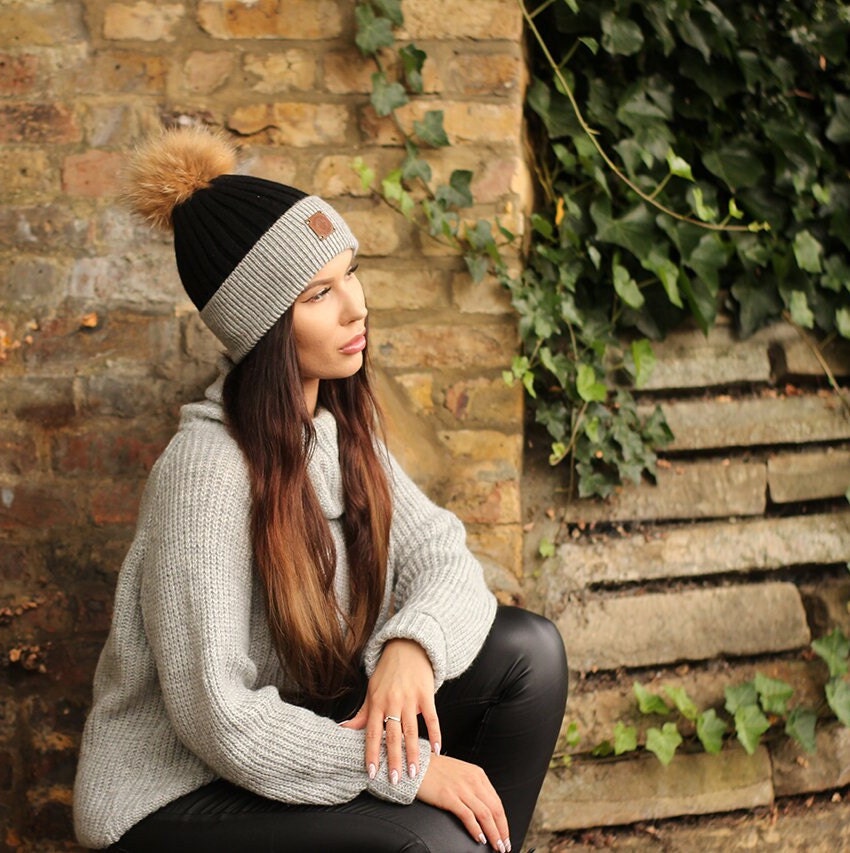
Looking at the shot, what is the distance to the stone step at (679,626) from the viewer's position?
2.59 metres

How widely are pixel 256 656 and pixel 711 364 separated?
154 cm

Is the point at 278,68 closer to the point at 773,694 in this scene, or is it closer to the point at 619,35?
the point at 619,35

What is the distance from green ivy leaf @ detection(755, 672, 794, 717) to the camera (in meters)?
2.55

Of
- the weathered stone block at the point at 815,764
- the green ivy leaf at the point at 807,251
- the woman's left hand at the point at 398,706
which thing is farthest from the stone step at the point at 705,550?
the woman's left hand at the point at 398,706

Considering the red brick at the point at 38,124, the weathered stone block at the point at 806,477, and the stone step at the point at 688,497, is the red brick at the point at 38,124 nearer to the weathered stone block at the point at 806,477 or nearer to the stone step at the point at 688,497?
the stone step at the point at 688,497

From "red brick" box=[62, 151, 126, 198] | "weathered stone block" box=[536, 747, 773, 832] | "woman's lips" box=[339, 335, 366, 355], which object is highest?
"woman's lips" box=[339, 335, 366, 355]

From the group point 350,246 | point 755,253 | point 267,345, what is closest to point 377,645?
point 267,345

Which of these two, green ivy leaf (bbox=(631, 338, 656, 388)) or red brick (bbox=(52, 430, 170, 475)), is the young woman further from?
green ivy leaf (bbox=(631, 338, 656, 388))

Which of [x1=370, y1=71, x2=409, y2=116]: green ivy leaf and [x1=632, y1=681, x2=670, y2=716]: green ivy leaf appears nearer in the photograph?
[x1=370, y1=71, x2=409, y2=116]: green ivy leaf

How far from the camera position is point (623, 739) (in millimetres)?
2514

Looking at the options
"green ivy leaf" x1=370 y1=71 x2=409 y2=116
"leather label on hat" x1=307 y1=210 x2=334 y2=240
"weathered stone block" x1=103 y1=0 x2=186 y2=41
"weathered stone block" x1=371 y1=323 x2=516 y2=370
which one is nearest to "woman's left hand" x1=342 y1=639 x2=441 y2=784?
"leather label on hat" x1=307 y1=210 x2=334 y2=240

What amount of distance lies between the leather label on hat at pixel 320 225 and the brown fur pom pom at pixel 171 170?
0.68ft

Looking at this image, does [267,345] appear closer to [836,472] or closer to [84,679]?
[84,679]

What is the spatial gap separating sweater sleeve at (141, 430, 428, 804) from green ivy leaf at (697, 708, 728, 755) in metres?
Result: 1.06
